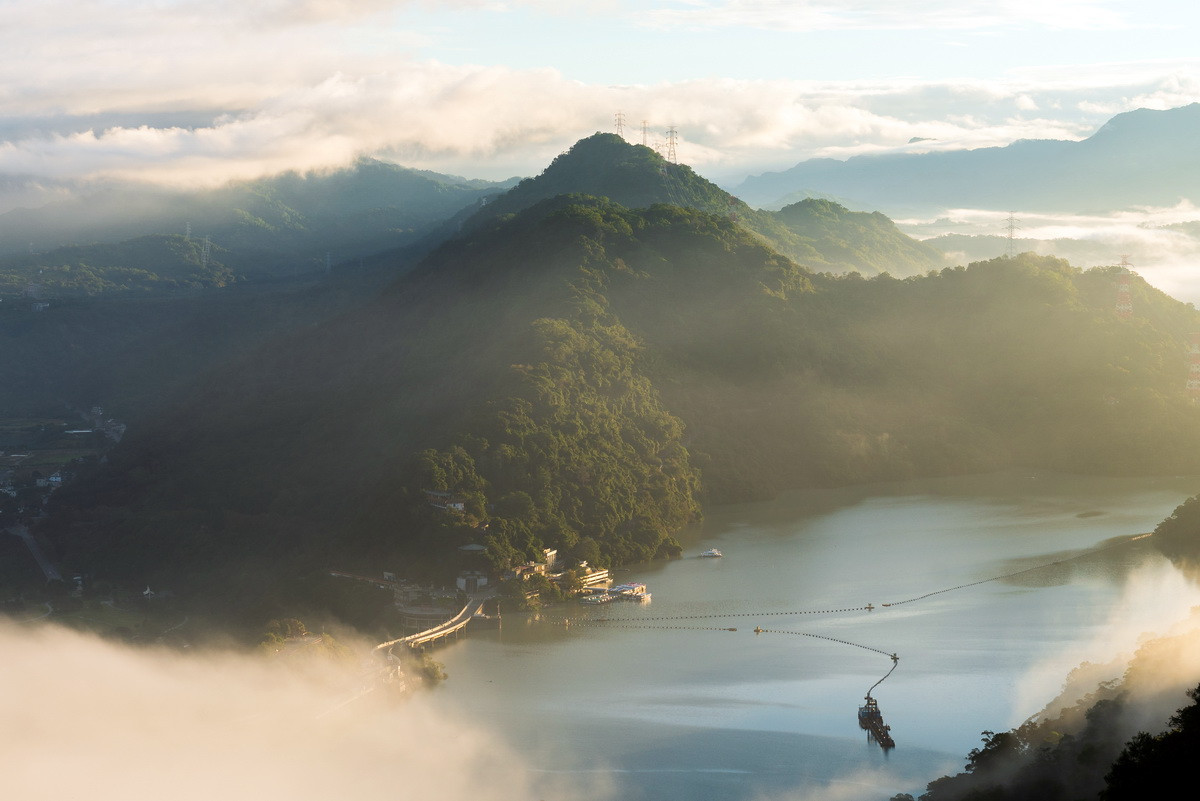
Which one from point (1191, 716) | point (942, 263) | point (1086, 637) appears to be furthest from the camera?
point (942, 263)

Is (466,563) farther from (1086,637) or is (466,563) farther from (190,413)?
(190,413)

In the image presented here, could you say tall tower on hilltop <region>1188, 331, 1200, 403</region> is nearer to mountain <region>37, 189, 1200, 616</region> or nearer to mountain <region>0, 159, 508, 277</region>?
mountain <region>37, 189, 1200, 616</region>

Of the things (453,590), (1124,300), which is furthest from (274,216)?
(453,590)

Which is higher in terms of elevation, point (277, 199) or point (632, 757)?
point (277, 199)

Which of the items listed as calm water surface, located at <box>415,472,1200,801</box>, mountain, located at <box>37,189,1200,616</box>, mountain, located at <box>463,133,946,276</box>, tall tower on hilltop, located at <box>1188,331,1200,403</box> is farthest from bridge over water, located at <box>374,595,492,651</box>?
mountain, located at <box>463,133,946,276</box>

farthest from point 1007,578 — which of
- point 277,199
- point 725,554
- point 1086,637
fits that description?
point 277,199

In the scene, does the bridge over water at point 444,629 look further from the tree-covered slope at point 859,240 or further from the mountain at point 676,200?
the tree-covered slope at point 859,240

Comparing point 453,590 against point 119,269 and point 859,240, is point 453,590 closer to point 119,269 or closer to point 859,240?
point 859,240
